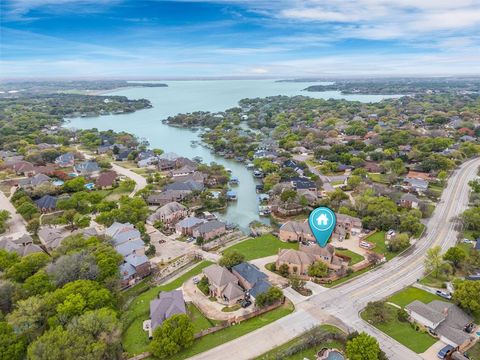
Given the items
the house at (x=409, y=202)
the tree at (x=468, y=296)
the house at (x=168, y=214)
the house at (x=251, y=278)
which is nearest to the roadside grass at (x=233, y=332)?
the house at (x=251, y=278)

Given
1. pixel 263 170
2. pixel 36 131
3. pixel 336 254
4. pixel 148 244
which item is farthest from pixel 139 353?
pixel 36 131

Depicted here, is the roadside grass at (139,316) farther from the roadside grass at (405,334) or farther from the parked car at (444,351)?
the parked car at (444,351)

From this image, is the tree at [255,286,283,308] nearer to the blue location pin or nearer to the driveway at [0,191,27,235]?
the blue location pin

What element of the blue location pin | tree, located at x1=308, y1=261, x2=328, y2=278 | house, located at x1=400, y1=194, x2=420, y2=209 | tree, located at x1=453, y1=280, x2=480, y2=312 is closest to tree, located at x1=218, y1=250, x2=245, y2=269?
tree, located at x1=308, y1=261, x2=328, y2=278

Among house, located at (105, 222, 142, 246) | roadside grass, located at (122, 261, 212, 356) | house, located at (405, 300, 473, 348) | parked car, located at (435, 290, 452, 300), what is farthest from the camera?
house, located at (105, 222, 142, 246)

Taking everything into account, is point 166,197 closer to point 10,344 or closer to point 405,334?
point 10,344

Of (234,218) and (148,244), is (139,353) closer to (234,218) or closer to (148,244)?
(148,244)

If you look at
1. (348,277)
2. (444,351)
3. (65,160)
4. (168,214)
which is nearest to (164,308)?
(348,277)
